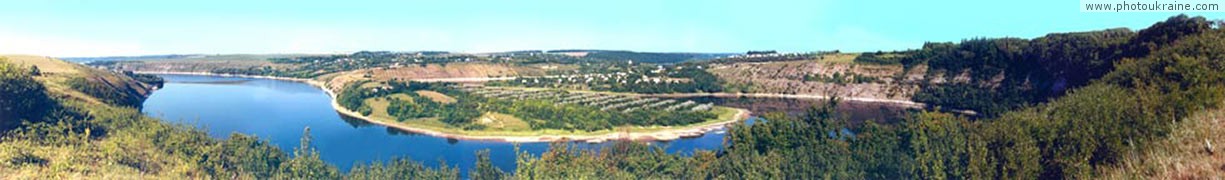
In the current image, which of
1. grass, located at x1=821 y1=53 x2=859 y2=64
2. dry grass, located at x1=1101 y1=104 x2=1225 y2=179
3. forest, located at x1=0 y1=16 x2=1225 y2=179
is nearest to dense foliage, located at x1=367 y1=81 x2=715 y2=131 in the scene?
forest, located at x1=0 y1=16 x2=1225 y2=179

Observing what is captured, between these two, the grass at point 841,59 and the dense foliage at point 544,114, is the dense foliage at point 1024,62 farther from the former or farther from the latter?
the dense foliage at point 544,114

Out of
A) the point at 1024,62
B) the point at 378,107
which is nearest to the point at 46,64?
the point at 378,107

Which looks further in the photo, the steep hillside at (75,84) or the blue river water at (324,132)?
the steep hillside at (75,84)

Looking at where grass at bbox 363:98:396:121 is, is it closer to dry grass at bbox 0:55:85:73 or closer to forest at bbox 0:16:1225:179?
forest at bbox 0:16:1225:179

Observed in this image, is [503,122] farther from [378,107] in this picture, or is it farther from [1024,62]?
[1024,62]

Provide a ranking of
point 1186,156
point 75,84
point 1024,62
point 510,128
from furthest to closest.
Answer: point 1024,62 < point 75,84 < point 510,128 < point 1186,156

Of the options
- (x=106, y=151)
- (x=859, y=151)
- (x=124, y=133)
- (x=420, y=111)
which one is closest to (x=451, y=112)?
(x=420, y=111)

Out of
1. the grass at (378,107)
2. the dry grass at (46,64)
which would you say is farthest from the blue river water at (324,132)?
the dry grass at (46,64)
